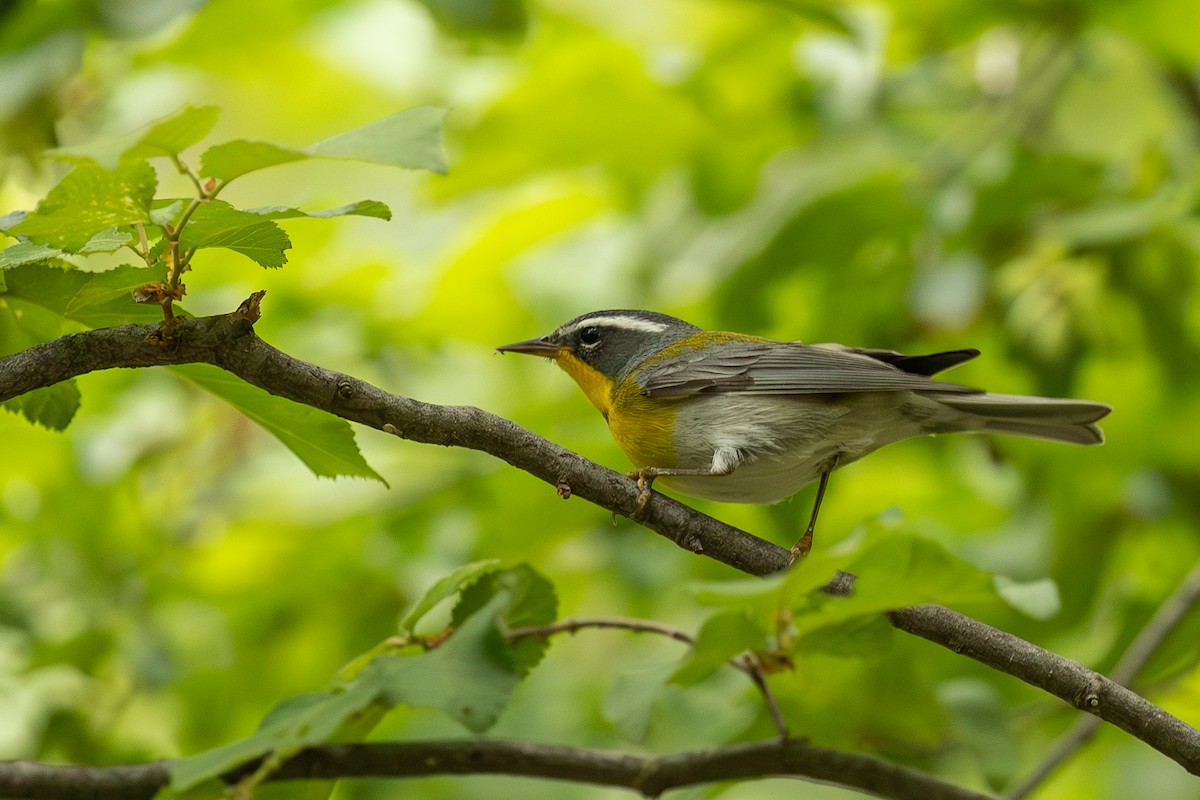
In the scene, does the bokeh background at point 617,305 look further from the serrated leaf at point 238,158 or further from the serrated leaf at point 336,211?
the serrated leaf at point 238,158

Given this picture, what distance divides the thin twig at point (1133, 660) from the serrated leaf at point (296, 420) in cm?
199

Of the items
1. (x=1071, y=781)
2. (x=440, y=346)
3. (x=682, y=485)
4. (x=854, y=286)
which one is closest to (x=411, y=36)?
(x=440, y=346)

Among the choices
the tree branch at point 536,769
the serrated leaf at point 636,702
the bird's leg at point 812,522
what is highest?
the bird's leg at point 812,522

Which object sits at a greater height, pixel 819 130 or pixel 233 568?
pixel 819 130

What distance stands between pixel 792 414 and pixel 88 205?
2.35 meters

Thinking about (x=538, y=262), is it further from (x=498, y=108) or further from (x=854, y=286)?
(x=854, y=286)

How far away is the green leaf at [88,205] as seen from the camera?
1743mm

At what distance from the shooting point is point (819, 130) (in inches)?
180

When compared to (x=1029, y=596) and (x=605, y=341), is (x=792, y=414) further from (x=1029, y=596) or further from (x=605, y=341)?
(x=1029, y=596)

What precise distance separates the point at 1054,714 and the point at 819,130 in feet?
→ 7.90

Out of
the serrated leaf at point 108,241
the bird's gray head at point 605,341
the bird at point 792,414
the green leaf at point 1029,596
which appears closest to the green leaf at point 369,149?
the serrated leaf at point 108,241

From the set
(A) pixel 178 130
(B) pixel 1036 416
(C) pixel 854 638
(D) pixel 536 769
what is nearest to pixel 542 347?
(B) pixel 1036 416

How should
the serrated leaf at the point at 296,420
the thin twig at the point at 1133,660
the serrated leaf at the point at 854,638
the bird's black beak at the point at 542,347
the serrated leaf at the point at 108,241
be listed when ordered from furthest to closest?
the bird's black beak at the point at 542,347 → the thin twig at the point at 1133,660 → the serrated leaf at the point at 854,638 → the serrated leaf at the point at 296,420 → the serrated leaf at the point at 108,241

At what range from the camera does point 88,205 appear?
1.79m
